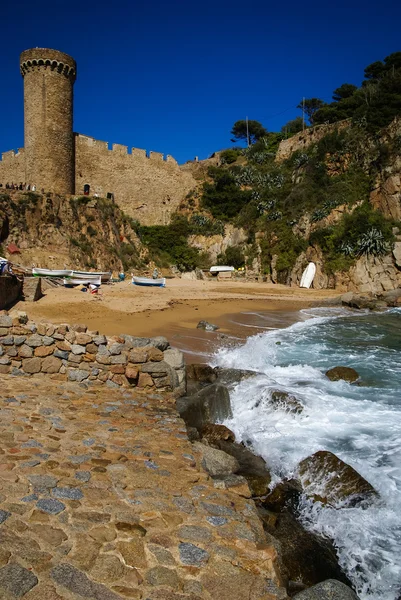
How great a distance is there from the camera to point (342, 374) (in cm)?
797

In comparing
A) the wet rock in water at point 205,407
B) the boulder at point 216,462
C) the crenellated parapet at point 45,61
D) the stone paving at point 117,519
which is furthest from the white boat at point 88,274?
the boulder at point 216,462

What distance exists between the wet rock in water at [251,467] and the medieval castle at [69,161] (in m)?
26.7

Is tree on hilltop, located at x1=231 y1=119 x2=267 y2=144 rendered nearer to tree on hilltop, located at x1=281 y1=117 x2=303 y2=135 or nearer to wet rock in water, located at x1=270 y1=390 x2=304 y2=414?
tree on hilltop, located at x1=281 y1=117 x2=303 y2=135

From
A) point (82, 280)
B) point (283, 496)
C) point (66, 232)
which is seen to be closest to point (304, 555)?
point (283, 496)

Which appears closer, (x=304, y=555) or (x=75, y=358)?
(x=304, y=555)

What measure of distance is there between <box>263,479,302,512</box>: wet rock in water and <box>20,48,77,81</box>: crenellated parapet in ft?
97.9

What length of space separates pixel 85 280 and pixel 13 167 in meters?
16.5

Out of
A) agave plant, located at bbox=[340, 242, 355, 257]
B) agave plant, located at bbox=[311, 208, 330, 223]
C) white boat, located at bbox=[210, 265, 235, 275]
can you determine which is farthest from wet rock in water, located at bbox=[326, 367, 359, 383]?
white boat, located at bbox=[210, 265, 235, 275]

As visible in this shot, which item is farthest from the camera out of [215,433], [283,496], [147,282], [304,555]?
[147,282]

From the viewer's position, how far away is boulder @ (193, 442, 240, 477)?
4.08 m

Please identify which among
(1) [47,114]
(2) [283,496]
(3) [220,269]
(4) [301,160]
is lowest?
(2) [283,496]

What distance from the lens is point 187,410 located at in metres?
5.53

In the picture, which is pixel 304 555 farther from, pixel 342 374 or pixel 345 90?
pixel 345 90

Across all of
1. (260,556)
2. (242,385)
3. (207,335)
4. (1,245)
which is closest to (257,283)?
(1,245)
